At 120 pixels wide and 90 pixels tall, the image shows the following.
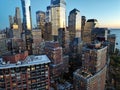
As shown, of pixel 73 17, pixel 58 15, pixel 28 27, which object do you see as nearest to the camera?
pixel 73 17

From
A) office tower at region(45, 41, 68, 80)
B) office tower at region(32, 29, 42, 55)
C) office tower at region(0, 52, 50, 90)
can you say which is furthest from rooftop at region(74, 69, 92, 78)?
office tower at region(32, 29, 42, 55)

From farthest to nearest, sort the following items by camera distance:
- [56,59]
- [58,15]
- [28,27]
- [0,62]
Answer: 1. [28,27]
2. [58,15]
3. [56,59]
4. [0,62]

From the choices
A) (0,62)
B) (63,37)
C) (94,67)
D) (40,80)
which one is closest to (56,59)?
(94,67)

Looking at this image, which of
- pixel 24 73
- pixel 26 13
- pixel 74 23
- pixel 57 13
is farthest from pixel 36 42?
pixel 26 13

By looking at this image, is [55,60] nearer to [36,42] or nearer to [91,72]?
[91,72]

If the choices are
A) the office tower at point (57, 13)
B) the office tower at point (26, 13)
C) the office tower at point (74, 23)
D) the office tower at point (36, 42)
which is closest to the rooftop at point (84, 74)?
the office tower at point (36, 42)

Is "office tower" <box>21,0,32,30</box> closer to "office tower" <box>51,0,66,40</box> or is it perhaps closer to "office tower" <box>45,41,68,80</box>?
"office tower" <box>51,0,66,40</box>

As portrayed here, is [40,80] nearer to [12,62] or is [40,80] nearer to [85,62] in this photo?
[12,62]

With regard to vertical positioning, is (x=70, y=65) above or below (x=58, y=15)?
below
